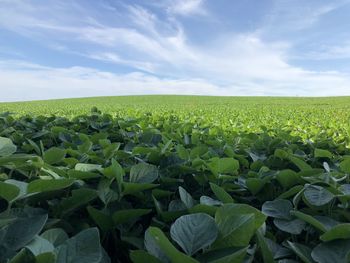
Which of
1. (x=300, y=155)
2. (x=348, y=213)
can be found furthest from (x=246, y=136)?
(x=348, y=213)

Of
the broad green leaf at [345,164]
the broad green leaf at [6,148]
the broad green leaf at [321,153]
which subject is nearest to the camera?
the broad green leaf at [6,148]

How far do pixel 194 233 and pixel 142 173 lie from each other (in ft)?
1.67

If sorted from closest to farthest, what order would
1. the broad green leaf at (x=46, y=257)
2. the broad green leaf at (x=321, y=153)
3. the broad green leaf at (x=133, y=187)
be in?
1. the broad green leaf at (x=46, y=257)
2. the broad green leaf at (x=133, y=187)
3. the broad green leaf at (x=321, y=153)

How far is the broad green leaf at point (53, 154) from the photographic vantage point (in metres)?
1.55

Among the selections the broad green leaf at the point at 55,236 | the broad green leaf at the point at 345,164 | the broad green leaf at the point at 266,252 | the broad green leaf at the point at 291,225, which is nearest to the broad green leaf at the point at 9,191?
the broad green leaf at the point at 55,236

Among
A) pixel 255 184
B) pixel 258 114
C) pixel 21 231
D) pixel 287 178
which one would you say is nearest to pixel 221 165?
pixel 255 184

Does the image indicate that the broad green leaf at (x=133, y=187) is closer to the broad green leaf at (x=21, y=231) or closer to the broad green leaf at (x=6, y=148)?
the broad green leaf at (x=21, y=231)

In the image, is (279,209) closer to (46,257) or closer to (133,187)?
(133,187)

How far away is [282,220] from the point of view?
120 cm

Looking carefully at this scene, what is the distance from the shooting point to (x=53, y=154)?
1.56 meters

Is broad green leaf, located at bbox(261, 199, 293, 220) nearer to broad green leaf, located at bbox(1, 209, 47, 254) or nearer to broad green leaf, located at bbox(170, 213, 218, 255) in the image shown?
broad green leaf, located at bbox(170, 213, 218, 255)

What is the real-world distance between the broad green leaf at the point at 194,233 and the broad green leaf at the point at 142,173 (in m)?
0.44

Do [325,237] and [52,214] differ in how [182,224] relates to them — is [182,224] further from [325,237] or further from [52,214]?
[52,214]

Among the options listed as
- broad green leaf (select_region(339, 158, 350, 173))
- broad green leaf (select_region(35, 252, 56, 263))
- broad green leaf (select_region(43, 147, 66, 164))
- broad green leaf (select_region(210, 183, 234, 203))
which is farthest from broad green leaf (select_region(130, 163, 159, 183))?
broad green leaf (select_region(339, 158, 350, 173))
